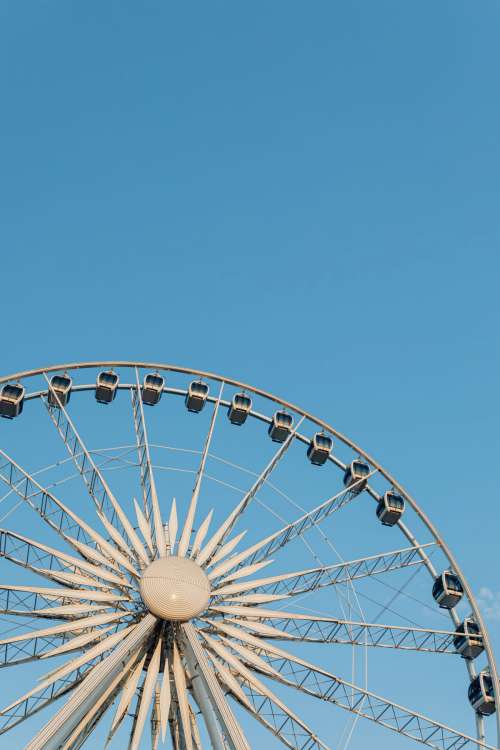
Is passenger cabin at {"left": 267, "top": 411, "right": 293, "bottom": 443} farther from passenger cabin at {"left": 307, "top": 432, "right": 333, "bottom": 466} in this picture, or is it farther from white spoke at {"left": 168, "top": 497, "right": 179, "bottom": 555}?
white spoke at {"left": 168, "top": 497, "right": 179, "bottom": 555}

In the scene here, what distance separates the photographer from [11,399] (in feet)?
106

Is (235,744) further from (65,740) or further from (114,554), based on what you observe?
(114,554)

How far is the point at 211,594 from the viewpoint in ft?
88.8

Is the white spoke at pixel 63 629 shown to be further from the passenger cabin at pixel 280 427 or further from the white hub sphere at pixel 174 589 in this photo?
the passenger cabin at pixel 280 427

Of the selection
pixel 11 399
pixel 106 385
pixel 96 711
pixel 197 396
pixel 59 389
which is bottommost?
pixel 96 711

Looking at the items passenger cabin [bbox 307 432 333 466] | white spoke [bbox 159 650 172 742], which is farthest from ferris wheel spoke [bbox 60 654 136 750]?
passenger cabin [bbox 307 432 333 466]

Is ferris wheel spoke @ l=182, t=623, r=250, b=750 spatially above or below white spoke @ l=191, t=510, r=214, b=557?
below

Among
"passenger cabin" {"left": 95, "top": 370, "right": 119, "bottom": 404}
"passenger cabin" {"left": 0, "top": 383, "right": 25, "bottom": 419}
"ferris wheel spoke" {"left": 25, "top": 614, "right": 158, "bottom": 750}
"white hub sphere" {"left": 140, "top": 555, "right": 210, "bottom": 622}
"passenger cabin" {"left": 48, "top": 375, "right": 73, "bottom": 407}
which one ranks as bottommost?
"ferris wheel spoke" {"left": 25, "top": 614, "right": 158, "bottom": 750}

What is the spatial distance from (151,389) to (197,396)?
1.82 metres

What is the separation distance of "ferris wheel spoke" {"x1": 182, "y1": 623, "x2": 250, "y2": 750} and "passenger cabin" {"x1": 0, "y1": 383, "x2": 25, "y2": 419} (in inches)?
430

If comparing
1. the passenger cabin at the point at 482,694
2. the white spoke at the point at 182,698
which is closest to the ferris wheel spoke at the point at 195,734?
the white spoke at the point at 182,698

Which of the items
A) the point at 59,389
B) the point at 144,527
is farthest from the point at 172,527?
the point at 59,389

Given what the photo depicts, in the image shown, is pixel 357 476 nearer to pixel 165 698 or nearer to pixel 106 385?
pixel 106 385

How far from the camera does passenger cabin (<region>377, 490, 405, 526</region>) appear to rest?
34469mm
